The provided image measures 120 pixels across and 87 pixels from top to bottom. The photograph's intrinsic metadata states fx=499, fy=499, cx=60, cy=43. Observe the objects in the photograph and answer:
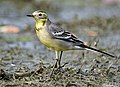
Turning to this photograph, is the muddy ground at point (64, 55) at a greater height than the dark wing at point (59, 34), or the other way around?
the dark wing at point (59, 34)

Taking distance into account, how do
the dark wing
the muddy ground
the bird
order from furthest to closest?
the dark wing → the bird → the muddy ground

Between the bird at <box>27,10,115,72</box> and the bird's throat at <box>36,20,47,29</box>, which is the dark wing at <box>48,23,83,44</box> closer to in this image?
the bird at <box>27,10,115,72</box>

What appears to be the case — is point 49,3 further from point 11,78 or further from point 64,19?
point 11,78

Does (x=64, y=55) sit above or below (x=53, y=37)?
below

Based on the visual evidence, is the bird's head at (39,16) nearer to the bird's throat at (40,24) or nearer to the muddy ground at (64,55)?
the bird's throat at (40,24)

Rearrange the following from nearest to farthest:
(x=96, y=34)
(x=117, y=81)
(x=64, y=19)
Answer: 1. (x=117, y=81)
2. (x=96, y=34)
3. (x=64, y=19)

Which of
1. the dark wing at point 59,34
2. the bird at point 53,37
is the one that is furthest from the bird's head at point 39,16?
the dark wing at point 59,34

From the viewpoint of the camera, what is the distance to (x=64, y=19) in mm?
14195

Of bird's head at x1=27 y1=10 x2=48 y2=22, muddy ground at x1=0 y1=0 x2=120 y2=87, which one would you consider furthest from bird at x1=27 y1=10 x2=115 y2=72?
muddy ground at x1=0 y1=0 x2=120 y2=87

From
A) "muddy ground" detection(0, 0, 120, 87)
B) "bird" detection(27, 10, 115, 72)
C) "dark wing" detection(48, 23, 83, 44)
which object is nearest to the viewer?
"muddy ground" detection(0, 0, 120, 87)

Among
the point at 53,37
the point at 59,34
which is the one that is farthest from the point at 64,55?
the point at 53,37

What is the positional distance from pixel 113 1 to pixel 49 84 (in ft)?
32.7

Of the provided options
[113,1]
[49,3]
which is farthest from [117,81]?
[113,1]

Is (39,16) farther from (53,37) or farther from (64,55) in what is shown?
(64,55)
